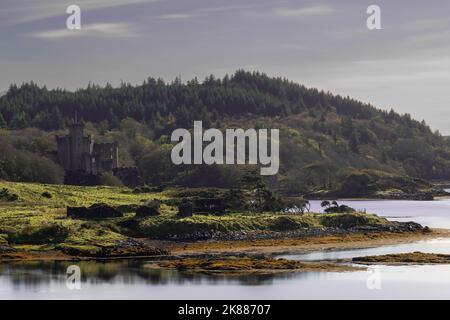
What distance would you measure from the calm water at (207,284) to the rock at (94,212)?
2359 cm

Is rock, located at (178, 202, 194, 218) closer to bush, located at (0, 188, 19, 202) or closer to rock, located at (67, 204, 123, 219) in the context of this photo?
rock, located at (67, 204, 123, 219)

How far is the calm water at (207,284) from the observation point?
258 feet

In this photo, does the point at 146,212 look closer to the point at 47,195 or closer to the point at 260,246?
the point at 260,246

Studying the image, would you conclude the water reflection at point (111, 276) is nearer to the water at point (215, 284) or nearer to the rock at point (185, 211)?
the water at point (215, 284)

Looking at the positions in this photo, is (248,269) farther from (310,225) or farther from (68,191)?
(68,191)

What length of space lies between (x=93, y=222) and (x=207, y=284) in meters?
36.8

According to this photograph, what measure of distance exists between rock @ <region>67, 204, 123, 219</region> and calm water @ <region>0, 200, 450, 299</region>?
23.6 m

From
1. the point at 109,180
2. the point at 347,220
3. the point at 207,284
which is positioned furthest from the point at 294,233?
the point at 109,180

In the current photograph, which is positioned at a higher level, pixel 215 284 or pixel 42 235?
pixel 42 235

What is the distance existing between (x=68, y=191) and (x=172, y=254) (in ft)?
185

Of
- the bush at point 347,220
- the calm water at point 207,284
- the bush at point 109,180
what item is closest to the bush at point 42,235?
the calm water at point 207,284

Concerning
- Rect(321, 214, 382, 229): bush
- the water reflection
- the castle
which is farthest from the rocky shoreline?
the castle

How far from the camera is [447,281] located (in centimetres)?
8631

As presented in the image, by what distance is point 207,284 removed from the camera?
3307 inches
